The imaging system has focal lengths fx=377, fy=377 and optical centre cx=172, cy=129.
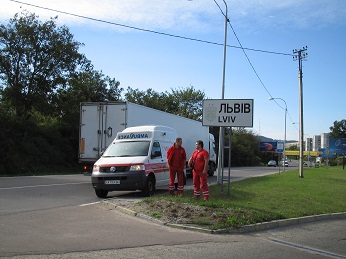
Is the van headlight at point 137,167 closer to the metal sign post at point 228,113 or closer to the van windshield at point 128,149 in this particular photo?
the van windshield at point 128,149

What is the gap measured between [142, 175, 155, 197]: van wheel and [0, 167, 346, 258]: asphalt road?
2.54m

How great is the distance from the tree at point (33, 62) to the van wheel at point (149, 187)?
64.7 ft

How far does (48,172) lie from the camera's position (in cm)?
2617

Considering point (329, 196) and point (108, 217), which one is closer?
point (108, 217)

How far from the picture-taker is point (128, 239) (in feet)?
22.7

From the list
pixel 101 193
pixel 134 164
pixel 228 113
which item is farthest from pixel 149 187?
pixel 228 113

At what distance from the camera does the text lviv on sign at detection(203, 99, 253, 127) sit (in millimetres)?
11859

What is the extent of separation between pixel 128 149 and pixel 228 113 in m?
3.80

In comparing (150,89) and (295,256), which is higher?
(150,89)

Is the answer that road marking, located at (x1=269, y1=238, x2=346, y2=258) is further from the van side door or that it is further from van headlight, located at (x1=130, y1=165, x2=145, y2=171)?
the van side door

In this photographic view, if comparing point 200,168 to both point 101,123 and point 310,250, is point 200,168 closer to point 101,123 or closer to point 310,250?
point 310,250

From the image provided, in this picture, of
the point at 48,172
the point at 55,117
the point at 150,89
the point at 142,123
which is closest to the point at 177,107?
the point at 150,89

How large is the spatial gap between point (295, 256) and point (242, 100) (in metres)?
6.45

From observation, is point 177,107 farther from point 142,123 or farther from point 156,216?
point 156,216
